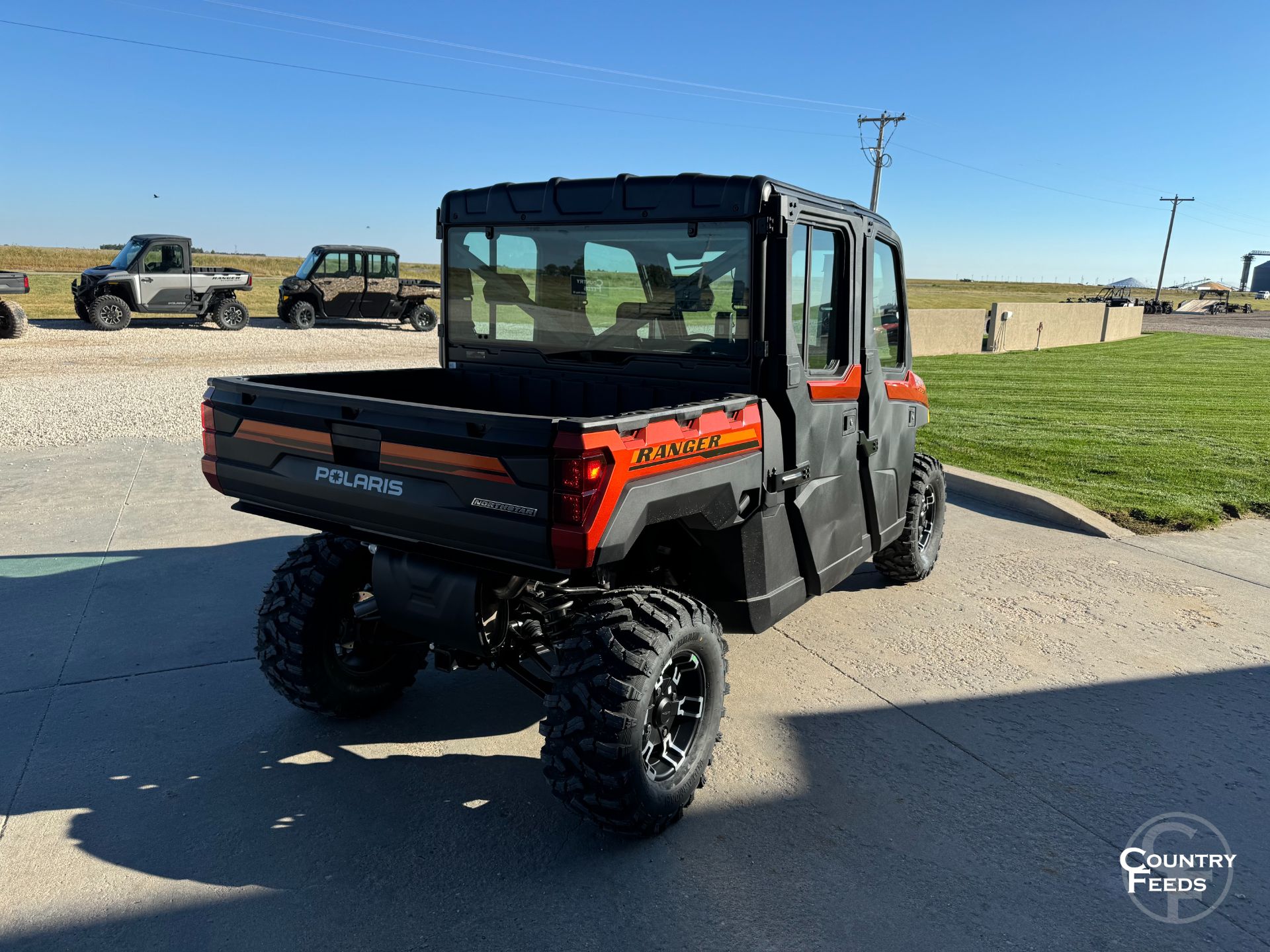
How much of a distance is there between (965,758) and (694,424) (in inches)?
73.3

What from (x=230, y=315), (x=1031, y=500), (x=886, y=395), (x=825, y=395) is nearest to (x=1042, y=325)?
(x=1031, y=500)

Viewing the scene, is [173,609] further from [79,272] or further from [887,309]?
[79,272]

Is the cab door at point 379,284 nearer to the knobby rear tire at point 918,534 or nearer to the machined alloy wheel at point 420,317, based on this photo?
the machined alloy wheel at point 420,317

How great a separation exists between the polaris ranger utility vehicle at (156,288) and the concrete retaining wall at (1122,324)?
2758cm

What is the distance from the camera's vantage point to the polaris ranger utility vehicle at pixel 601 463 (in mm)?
2986

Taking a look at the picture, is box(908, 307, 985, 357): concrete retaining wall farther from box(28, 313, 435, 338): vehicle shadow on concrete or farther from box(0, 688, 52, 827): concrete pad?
box(0, 688, 52, 827): concrete pad

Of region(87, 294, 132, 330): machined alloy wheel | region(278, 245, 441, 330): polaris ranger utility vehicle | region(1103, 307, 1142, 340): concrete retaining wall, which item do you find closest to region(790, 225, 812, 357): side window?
region(278, 245, 441, 330): polaris ranger utility vehicle

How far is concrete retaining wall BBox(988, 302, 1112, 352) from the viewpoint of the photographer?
24141 millimetres

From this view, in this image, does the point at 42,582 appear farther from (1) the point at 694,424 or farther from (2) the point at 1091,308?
(2) the point at 1091,308

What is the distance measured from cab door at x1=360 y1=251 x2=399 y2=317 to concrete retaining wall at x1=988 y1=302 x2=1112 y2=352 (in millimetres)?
16079

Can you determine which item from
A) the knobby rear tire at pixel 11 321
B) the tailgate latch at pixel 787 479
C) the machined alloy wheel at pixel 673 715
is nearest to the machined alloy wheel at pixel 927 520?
the tailgate latch at pixel 787 479

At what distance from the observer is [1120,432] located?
11102 mm

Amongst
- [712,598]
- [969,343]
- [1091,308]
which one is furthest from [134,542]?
[1091,308]

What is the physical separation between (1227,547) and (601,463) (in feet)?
19.5
